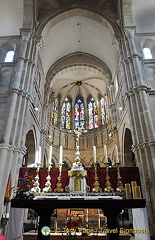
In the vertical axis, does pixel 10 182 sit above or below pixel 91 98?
below

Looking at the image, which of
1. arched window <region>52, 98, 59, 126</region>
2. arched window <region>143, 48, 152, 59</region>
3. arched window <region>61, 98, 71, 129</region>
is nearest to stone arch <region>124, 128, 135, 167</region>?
arched window <region>143, 48, 152, 59</region>

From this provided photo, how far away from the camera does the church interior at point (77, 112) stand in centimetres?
648

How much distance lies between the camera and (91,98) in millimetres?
26047

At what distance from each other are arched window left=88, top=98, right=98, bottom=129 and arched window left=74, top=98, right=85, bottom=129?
0.96 m

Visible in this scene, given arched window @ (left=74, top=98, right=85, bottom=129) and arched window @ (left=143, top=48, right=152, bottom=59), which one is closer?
arched window @ (left=143, top=48, right=152, bottom=59)

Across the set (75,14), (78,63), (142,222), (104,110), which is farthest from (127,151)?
(75,14)

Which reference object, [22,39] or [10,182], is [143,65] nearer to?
[22,39]

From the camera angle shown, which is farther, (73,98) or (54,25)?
(73,98)

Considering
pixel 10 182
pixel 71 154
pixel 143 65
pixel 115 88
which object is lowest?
pixel 10 182

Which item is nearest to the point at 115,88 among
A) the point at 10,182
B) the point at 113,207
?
the point at 10,182

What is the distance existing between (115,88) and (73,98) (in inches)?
369

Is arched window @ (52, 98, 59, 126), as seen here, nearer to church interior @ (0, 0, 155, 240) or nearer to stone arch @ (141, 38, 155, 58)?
church interior @ (0, 0, 155, 240)

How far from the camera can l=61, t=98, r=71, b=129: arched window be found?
2408cm

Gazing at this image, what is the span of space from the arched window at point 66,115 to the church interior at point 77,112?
0.15 metres
